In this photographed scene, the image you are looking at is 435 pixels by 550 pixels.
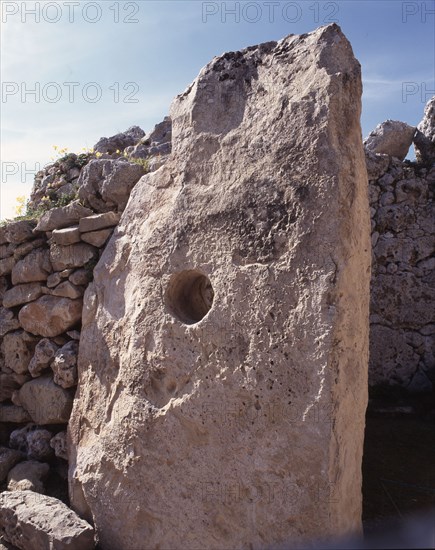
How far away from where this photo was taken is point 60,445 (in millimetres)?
3285

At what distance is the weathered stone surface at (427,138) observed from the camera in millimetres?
5445

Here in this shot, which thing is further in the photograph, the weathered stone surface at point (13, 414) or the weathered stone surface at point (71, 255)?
the weathered stone surface at point (13, 414)

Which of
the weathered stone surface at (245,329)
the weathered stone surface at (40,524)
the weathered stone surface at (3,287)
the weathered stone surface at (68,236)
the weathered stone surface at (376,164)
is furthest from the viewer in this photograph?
the weathered stone surface at (376,164)

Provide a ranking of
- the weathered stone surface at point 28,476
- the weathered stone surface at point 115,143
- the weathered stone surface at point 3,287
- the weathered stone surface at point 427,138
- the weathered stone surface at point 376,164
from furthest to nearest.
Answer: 1. the weathered stone surface at point 427,138
2. the weathered stone surface at point 376,164
3. the weathered stone surface at point 115,143
4. the weathered stone surface at point 3,287
5. the weathered stone surface at point 28,476

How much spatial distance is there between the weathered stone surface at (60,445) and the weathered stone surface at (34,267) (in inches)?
37.1

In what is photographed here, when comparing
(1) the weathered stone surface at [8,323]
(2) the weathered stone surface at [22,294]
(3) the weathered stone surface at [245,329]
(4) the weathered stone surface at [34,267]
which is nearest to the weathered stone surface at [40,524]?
(3) the weathered stone surface at [245,329]

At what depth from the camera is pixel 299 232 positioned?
2422 millimetres

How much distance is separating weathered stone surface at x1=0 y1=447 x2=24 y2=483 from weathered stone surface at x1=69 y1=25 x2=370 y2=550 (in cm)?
59

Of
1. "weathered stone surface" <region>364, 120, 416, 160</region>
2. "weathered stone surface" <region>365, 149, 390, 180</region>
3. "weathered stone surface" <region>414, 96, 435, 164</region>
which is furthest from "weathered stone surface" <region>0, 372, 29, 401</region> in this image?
"weathered stone surface" <region>414, 96, 435, 164</region>

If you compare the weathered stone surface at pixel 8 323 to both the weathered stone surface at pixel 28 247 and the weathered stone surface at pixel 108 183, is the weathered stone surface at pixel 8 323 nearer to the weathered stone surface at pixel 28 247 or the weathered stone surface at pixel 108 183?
the weathered stone surface at pixel 28 247

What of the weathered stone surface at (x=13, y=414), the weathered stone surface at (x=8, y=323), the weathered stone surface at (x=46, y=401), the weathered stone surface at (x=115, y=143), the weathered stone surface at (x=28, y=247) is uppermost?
the weathered stone surface at (x=115, y=143)

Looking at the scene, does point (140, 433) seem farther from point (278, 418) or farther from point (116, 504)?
point (278, 418)

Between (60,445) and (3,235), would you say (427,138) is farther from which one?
(60,445)

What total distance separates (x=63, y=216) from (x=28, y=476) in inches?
59.6
